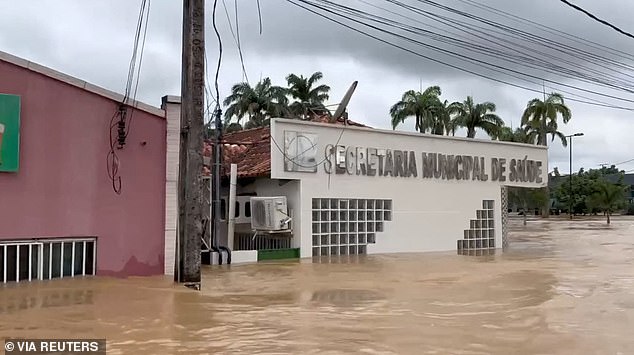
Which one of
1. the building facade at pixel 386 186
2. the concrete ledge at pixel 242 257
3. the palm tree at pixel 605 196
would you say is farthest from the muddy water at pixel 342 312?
the palm tree at pixel 605 196

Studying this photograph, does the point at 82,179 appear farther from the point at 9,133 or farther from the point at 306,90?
the point at 306,90

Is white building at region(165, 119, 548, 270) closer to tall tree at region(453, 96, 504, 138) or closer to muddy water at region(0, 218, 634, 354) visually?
muddy water at region(0, 218, 634, 354)

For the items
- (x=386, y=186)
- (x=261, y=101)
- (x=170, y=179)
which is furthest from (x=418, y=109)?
(x=170, y=179)

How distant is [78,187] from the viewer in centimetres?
1323

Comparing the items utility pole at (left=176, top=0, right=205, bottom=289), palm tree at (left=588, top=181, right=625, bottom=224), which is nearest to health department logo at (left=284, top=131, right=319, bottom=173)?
utility pole at (left=176, top=0, right=205, bottom=289)

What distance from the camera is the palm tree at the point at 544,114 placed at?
2228 inches

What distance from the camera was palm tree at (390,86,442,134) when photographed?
46.3m

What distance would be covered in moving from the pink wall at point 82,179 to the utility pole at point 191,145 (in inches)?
119

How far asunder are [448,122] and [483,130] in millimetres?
2722

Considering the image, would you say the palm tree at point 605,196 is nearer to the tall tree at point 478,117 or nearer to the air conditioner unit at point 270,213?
the tall tree at point 478,117

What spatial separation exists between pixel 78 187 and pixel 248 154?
9677mm

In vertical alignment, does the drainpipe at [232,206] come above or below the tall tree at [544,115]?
below

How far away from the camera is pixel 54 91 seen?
43.0 ft

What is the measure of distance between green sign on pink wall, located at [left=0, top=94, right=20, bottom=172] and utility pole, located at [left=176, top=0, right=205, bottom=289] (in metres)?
3.53
